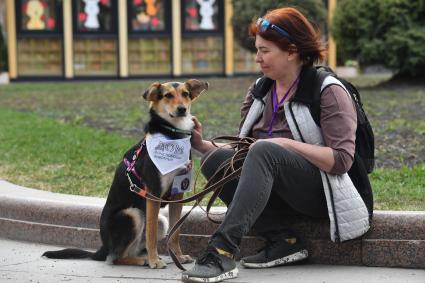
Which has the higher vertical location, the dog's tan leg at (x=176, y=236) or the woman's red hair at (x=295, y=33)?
the woman's red hair at (x=295, y=33)

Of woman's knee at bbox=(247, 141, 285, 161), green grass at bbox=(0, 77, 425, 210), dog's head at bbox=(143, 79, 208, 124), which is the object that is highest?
dog's head at bbox=(143, 79, 208, 124)

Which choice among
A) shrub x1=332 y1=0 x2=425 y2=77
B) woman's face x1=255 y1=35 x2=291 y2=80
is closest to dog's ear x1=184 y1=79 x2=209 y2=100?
woman's face x1=255 y1=35 x2=291 y2=80

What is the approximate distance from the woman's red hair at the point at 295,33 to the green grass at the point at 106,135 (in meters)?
1.49

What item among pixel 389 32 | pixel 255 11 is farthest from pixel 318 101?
pixel 255 11

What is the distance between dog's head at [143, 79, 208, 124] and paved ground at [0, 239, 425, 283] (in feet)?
3.14

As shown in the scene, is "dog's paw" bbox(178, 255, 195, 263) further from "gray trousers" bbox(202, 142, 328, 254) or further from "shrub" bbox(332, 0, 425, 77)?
"shrub" bbox(332, 0, 425, 77)

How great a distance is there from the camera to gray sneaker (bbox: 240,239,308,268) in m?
4.95

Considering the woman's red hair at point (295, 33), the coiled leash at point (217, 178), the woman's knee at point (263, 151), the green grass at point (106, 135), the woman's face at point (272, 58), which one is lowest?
the green grass at point (106, 135)

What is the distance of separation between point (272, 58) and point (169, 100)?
67 centimetres

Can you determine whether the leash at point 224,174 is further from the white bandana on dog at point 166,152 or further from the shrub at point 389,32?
the shrub at point 389,32

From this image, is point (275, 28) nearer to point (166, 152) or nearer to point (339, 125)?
point (339, 125)

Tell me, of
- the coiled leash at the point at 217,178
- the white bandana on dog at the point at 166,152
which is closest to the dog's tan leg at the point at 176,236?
the coiled leash at the point at 217,178

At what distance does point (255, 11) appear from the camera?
2025cm

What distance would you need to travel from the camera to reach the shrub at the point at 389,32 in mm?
16828
